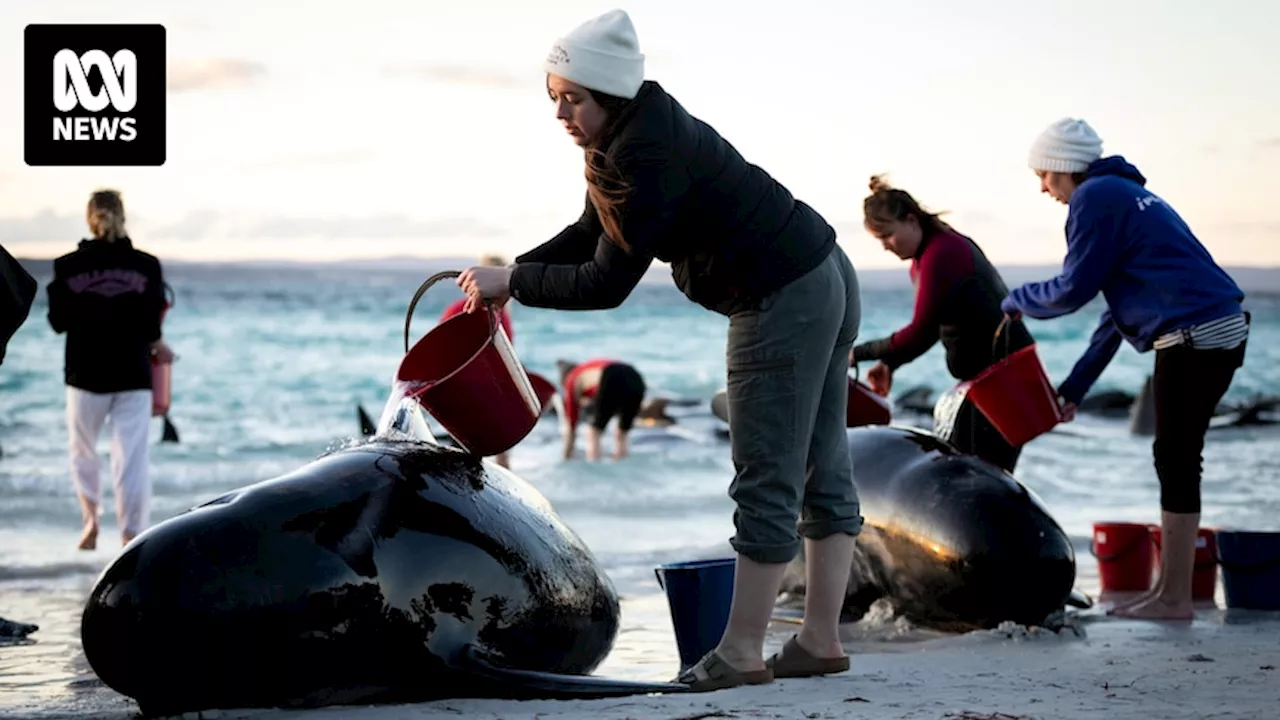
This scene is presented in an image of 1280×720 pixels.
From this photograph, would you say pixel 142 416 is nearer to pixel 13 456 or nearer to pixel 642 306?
pixel 13 456

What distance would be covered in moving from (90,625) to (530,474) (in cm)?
1123

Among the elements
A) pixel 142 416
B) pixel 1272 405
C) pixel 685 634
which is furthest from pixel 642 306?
pixel 685 634

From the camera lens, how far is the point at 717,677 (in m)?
5.21

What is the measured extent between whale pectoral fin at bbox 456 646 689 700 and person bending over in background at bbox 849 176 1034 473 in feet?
10.4

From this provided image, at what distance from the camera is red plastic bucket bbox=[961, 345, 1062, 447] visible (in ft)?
24.9

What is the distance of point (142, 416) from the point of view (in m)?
10.4

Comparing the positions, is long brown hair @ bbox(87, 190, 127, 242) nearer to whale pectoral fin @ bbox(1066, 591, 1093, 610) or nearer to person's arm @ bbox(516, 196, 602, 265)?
person's arm @ bbox(516, 196, 602, 265)

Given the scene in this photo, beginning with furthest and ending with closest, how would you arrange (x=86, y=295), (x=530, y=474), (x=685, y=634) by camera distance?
(x=530, y=474)
(x=86, y=295)
(x=685, y=634)

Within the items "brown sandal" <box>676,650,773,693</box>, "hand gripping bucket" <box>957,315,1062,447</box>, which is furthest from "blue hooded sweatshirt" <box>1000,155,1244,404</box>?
"brown sandal" <box>676,650,773,693</box>

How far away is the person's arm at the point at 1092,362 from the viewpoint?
304 inches

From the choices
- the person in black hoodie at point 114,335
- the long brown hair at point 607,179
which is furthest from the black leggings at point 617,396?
the long brown hair at point 607,179

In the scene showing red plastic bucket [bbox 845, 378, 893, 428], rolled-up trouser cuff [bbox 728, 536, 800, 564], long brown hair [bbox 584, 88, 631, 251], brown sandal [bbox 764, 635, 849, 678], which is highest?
long brown hair [bbox 584, 88, 631, 251]

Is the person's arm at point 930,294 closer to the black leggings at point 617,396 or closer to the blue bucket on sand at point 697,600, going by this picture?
the blue bucket on sand at point 697,600

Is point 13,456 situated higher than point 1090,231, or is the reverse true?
point 1090,231
